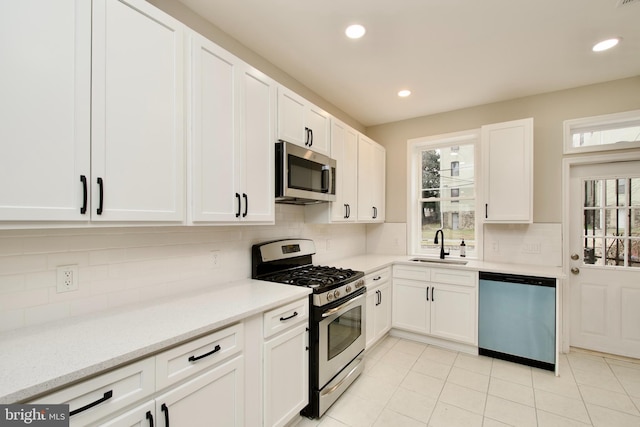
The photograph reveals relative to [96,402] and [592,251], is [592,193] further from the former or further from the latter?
[96,402]

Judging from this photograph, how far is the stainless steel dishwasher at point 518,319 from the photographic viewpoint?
2701 millimetres

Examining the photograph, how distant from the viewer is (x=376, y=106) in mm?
3670

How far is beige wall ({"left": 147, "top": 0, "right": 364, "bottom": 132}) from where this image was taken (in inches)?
75.4

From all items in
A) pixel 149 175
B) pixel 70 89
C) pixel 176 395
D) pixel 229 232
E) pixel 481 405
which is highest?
pixel 70 89

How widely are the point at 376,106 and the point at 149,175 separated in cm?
300

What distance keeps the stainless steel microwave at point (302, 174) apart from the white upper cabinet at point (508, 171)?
184cm

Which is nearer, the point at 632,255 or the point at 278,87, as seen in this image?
the point at 278,87

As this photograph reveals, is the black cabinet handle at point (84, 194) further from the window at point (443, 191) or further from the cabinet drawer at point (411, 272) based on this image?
the window at point (443, 191)

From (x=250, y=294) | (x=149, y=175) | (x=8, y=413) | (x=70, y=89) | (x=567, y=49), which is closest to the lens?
(x=8, y=413)

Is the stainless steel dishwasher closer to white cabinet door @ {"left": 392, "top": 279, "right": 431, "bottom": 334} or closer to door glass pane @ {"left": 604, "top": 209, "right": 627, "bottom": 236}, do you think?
white cabinet door @ {"left": 392, "top": 279, "right": 431, "bottom": 334}

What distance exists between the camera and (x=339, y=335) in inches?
89.7

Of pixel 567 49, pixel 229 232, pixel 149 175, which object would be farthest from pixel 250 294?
pixel 567 49

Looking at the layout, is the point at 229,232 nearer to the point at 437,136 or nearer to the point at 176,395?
the point at 176,395

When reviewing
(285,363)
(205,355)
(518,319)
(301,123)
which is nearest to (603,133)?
(518,319)
